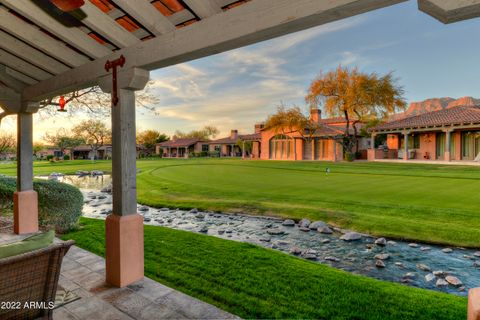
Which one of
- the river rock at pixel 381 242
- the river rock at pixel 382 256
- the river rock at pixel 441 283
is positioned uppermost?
the river rock at pixel 381 242

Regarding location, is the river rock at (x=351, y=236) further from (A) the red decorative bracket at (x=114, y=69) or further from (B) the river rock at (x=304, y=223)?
(A) the red decorative bracket at (x=114, y=69)

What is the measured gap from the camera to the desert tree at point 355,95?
1063 inches

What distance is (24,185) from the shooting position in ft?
18.9

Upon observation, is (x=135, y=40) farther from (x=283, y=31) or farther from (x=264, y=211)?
(x=264, y=211)

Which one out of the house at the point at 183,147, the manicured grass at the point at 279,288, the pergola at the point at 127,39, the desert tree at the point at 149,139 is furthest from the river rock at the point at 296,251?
the desert tree at the point at 149,139

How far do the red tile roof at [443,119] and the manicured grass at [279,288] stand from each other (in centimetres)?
2309

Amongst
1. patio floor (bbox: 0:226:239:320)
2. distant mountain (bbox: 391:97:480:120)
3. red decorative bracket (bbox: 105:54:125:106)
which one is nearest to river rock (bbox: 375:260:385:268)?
patio floor (bbox: 0:226:239:320)

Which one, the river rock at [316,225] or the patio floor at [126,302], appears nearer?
the patio floor at [126,302]

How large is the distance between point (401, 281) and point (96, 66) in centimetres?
568

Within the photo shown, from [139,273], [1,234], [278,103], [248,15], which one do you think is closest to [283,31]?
[248,15]

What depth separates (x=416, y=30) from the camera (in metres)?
22.4

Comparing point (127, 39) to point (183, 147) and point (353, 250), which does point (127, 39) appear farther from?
point (183, 147)

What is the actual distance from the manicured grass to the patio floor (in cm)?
24

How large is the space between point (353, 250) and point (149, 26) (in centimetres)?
548
